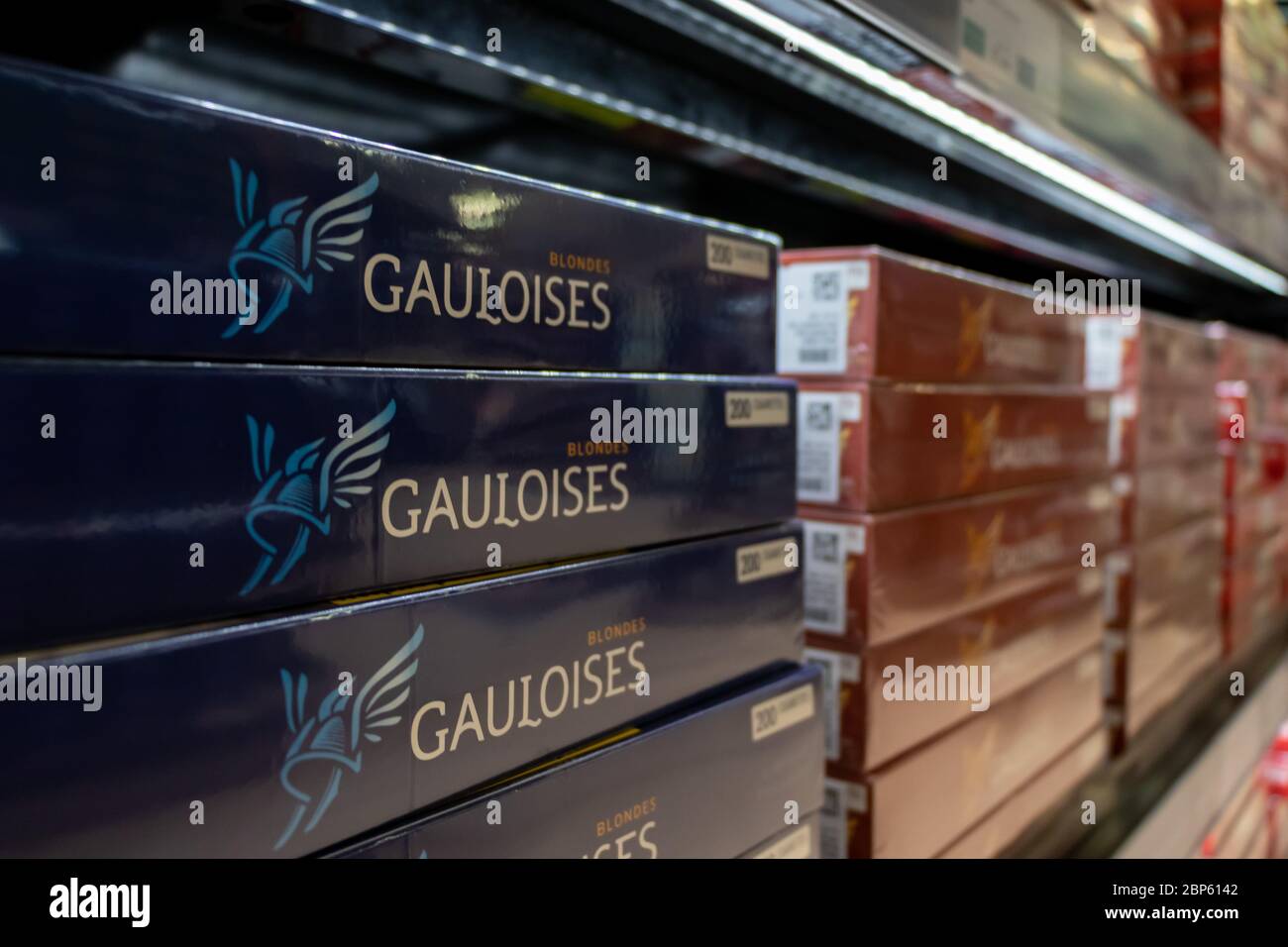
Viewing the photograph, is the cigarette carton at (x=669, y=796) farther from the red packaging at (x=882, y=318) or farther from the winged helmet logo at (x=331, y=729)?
the red packaging at (x=882, y=318)

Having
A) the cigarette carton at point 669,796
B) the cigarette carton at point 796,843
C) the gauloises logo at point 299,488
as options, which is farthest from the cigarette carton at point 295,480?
the cigarette carton at point 796,843

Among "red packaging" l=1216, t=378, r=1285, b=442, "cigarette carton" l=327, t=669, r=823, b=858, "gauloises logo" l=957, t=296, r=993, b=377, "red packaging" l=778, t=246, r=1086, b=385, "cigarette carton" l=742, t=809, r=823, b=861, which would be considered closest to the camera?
"cigarette carton" l=327, t=669, r=823, b=858

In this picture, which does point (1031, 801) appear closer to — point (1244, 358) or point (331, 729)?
point (331, 729)

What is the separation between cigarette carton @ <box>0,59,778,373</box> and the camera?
43cm

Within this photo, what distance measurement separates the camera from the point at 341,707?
537mm

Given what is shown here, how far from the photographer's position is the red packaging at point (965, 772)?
104 centimetres

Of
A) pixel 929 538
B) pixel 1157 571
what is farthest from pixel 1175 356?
pixel 929 538

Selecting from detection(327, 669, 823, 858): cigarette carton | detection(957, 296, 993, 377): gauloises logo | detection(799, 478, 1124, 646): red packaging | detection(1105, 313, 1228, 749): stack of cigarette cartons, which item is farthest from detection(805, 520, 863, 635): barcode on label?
detection(1105, 313, 1228, 749): stack of cigarette cartons

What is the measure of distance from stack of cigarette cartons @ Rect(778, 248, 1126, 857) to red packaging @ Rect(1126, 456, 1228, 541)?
1.46ft

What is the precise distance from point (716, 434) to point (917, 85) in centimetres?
50

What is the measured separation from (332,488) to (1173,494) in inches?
75.1

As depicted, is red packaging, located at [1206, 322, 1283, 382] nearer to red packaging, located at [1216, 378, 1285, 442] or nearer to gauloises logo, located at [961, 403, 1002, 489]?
red packaging, located at [1216, 378, 1285, 442]
